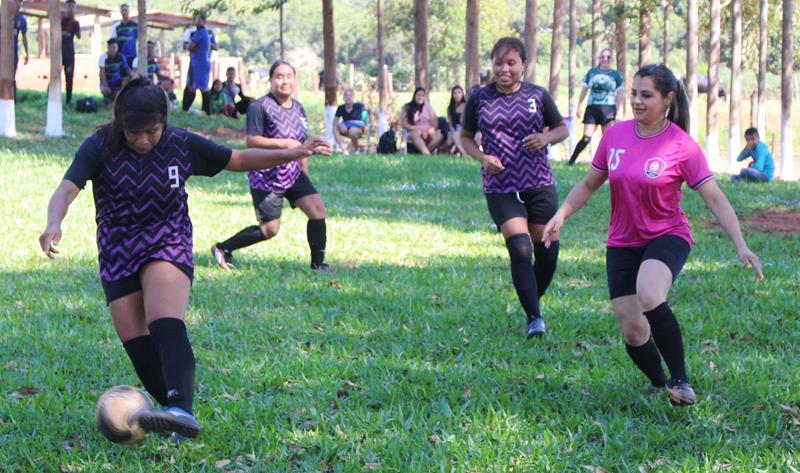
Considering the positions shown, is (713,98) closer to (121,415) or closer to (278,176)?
(278,176)

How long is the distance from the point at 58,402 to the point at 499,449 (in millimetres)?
2456

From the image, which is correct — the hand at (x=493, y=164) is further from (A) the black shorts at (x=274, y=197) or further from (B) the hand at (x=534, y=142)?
(A) the black shorts at (x=274, y=197)

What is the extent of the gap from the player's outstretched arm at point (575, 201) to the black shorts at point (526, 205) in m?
1.61

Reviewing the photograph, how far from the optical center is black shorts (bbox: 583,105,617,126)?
20766 millimetres

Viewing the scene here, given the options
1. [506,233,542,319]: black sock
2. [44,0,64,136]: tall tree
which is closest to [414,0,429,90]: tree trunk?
[44,0,64,136]: tall tree

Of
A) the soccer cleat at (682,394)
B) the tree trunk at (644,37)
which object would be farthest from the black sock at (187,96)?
the soccer cleat at (682,394)

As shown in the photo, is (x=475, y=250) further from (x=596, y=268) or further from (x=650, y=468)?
(x=650, y=468)

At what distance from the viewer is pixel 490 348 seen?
7723 mm

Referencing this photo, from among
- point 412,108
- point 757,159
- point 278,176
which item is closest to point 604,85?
point 757,159

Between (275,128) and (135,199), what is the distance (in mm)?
4909

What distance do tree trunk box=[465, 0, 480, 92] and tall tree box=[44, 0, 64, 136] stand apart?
10.3 meters

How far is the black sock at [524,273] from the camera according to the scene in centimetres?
803

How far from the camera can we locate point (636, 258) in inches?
247

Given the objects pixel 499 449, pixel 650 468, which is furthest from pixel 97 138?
pixel 650 468
